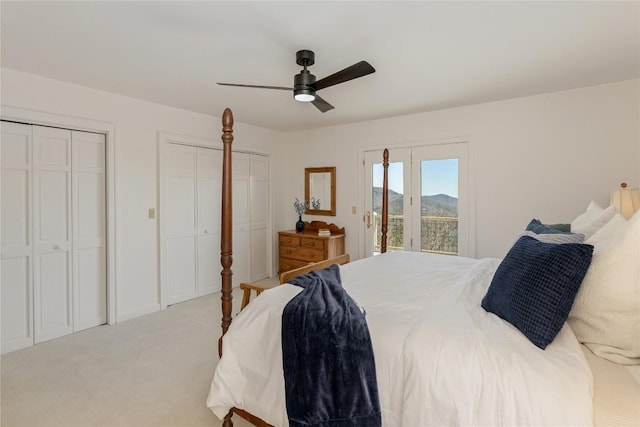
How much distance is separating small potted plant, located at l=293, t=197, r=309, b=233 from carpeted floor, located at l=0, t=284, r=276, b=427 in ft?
7.00

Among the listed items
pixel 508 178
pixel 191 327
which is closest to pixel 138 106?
pixel 191 327

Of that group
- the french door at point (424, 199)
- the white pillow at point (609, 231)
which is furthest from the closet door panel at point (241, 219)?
the white pillow at point (609, 231)

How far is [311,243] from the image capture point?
4766mm

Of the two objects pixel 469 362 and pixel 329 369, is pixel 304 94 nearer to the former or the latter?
pixel 329 369

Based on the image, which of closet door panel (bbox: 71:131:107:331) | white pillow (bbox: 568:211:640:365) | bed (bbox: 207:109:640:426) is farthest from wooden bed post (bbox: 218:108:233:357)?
closet door panel (bbox: 71:131:107:331)

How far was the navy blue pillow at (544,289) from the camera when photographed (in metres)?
1.26

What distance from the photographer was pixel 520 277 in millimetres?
1416

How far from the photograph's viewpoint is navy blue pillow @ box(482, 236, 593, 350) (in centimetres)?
126

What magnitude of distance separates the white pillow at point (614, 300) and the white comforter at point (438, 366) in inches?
4.4

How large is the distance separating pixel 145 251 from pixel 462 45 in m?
3.77

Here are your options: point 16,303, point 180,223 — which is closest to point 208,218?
point 180,223

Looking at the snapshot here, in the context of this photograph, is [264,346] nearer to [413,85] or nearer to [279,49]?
[279,49]

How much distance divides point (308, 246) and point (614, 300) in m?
3.79

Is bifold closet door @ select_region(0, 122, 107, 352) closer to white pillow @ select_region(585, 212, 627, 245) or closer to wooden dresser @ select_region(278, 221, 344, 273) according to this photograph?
wooden dresser @ select_region(278, 221, 344, 273)
